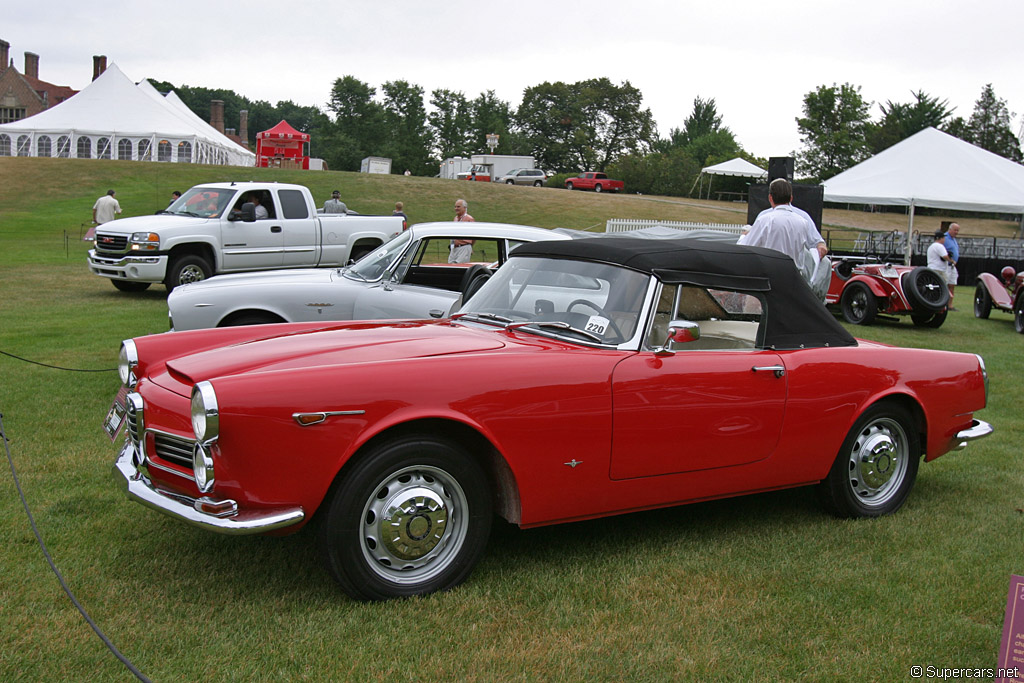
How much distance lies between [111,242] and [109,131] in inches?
1349

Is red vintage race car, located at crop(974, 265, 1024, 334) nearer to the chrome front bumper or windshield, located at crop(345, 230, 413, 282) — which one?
windshield, located at crop(345, 230, 413, 282)

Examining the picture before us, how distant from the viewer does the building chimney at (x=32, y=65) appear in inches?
3137

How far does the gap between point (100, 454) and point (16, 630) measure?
2.45 m

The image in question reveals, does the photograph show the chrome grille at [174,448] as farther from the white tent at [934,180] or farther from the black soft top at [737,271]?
the white tent at [934,180]

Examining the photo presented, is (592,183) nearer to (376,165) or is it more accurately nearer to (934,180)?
(376,165)

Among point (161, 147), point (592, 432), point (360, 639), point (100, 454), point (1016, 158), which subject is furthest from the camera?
point (1016, 158)

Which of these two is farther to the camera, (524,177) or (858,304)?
(524,177)

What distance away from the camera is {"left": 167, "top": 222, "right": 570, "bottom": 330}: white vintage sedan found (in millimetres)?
7316

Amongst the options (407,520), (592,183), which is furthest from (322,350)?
(592,183)

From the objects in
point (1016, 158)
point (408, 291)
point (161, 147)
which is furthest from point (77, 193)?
point (1016, 158)

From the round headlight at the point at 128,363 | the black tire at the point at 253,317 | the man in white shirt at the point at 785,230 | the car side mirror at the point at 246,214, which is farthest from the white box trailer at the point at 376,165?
the round headlight at the point at 128,363

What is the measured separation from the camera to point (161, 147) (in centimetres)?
4547

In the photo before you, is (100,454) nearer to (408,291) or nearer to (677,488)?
(408,291)

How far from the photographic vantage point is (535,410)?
362 centimetres
